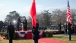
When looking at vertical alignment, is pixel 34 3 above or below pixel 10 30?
above

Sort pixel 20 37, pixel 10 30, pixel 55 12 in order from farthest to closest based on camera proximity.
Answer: pixel 55 12, pixel 20 37, pixel 10 30

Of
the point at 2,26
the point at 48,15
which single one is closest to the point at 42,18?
the point at 48,15

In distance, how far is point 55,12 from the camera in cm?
9025

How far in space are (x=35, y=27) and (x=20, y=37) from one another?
15.9 m

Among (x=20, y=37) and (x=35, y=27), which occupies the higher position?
(x=35, y=27)

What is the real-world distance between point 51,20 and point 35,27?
76.0 meters

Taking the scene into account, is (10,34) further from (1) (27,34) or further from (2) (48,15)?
(2) (48,15)

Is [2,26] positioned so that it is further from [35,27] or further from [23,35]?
[35,27]

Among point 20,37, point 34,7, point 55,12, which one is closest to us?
point 34,7

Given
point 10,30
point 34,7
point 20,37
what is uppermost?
point 34,7

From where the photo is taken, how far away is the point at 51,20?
3430 inches

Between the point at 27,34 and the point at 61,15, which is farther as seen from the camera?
the point at 61,15

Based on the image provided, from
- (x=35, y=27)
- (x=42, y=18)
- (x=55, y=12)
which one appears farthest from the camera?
(x=55, y=12)

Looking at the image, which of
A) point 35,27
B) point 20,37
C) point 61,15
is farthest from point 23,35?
point 61,15
